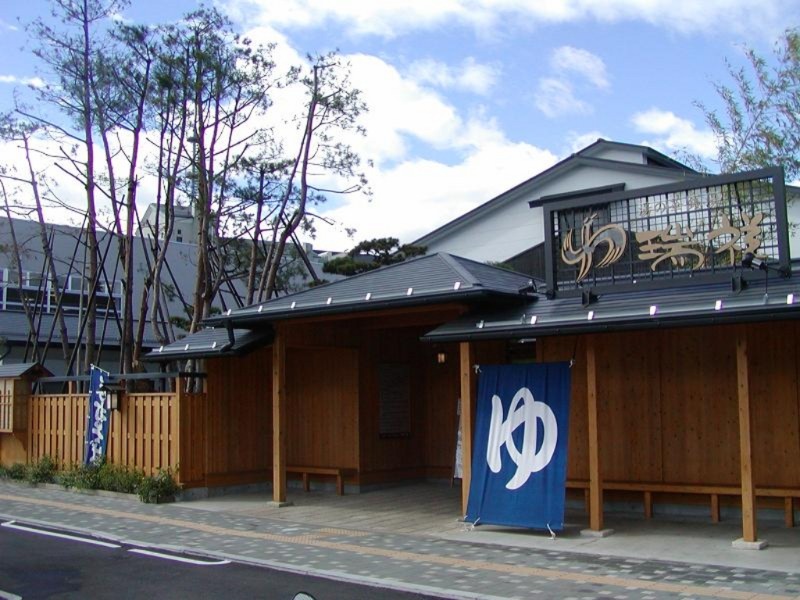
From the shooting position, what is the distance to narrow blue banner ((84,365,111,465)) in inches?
637

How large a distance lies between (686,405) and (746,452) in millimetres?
2080

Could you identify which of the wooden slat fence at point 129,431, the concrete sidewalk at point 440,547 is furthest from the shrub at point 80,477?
the concrete sidewalk at point 440,547

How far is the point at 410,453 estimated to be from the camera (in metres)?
16.7

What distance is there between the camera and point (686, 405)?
11.7 meters

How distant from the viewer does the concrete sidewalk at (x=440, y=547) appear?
8.14 meters

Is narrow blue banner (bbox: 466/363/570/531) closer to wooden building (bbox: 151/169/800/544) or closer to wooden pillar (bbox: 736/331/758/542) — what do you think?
wooden building (bbox: 151/169/800/544)

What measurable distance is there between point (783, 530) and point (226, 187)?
16283 mm

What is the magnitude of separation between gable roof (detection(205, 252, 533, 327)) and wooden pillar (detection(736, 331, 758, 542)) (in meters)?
3.25

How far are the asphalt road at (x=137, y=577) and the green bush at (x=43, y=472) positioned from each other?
656cm

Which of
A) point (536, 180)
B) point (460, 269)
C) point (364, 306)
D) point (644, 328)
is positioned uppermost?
point (536, 180)

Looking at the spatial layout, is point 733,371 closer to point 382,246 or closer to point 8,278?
point 382,246

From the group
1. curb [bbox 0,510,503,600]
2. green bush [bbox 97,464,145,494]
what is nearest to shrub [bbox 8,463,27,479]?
green bush [bbox 97,464,145,494]

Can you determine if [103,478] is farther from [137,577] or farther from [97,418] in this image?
[137,577]

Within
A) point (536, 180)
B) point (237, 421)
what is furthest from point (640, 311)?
point (536, 180)
